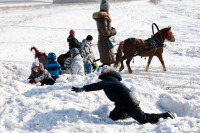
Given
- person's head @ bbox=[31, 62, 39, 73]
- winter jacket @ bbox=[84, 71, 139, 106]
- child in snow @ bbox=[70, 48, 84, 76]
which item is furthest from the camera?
child in snow @ bbox=[70, 48, 84, 76]

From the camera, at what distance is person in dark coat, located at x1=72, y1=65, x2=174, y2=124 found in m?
4.49

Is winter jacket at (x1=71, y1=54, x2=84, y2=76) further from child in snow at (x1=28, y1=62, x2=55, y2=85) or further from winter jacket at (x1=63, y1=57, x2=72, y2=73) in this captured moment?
child in snow at (x1=28, y1=62, x2=55, y2=85)

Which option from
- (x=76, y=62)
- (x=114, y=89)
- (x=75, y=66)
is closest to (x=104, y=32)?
(x=76, y=62)

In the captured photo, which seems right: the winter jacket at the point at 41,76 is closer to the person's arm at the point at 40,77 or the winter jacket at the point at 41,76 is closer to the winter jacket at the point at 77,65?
the person's arm at the point at 40,77

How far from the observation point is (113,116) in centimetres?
466

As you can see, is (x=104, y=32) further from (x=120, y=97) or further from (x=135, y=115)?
(x=135, y=115)

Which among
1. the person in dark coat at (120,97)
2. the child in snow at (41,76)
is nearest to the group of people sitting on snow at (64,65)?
the child in snow at (41,76)

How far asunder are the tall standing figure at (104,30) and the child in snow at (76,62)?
0.81 meters

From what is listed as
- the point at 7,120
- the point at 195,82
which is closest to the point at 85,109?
the point at 7,120

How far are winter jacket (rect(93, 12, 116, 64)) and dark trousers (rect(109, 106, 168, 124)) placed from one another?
2711 millimetres

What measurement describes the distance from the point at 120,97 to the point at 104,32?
2600 millimetres

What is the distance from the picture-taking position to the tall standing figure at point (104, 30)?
6366 mm

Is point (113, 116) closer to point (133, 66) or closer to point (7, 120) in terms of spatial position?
point (7, 120)

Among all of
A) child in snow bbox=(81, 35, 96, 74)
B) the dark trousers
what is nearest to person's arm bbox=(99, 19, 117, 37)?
child in snow bbox=(81, 35, 96, 74)
